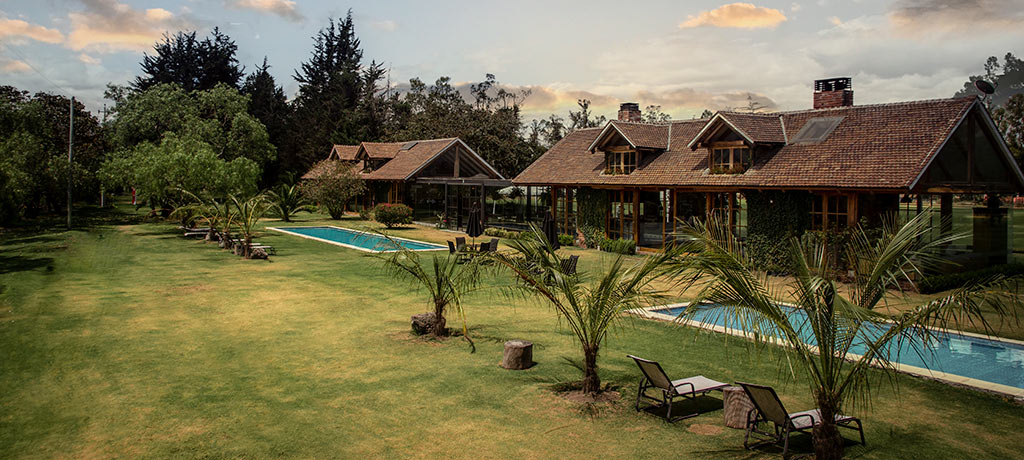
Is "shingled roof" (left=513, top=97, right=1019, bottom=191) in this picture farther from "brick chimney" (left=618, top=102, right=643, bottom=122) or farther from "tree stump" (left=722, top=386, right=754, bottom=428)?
"tree stump" (left=722, top=386, right=754, bottom=428)

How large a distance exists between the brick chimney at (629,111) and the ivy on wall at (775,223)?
11354 mm

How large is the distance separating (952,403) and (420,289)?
36.9ft

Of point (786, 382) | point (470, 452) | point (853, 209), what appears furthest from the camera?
point (853, 209)

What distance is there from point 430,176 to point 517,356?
3086cm

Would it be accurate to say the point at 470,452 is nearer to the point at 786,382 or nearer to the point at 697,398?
the point at 697,398

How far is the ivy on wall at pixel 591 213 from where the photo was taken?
2630 cm

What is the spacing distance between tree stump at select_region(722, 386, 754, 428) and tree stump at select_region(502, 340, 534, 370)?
3.13 metres

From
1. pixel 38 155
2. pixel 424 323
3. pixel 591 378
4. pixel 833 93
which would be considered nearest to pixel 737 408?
pixel 591 378

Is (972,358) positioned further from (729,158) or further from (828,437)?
(729,158)

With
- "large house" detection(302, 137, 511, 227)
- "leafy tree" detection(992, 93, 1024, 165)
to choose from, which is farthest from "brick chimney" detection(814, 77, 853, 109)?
"leafy tree" detection(992, 93, 1024, 165)

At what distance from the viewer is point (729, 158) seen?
70.9 feet

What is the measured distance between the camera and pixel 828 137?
66.3 feet

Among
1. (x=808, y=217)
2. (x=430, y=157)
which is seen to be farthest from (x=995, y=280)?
(x=430, y=157)

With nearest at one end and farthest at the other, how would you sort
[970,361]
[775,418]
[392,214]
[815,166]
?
1. [775,418]
2. [970,361]
3. [815,166]
4. [392,214]
